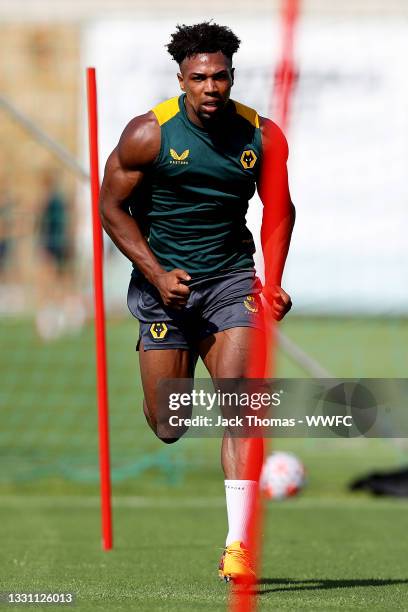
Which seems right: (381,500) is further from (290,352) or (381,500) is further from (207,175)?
(207,175)

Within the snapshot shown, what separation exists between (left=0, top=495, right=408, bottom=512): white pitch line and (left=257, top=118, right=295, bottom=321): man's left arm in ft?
12.5

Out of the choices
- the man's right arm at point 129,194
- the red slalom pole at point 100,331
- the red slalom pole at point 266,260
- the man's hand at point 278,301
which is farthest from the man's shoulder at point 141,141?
the red slalom pole at point 100,331

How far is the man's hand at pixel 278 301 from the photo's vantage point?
5.77m

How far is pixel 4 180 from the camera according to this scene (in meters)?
16.6

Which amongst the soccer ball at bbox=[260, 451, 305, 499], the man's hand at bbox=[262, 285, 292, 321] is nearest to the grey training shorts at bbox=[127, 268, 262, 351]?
the man's hand at bbox=[262, 285, 292, 321]

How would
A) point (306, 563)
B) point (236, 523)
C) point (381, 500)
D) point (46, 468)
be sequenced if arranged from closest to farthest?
point (236, 523)
point (306, 563)
point (381, 500)
point (46, 468)

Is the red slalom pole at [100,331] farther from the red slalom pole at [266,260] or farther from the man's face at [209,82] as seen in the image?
the man's face at [209,82]

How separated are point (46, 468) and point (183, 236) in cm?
536

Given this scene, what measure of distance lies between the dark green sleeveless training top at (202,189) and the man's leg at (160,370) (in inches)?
14.8

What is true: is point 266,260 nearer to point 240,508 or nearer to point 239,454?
point 239,454

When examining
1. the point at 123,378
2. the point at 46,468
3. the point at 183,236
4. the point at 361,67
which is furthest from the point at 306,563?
the point at 361,67

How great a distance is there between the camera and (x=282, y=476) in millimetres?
9633

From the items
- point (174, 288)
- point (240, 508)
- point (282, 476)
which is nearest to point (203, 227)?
point (174, 288)

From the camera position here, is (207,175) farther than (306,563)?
No
